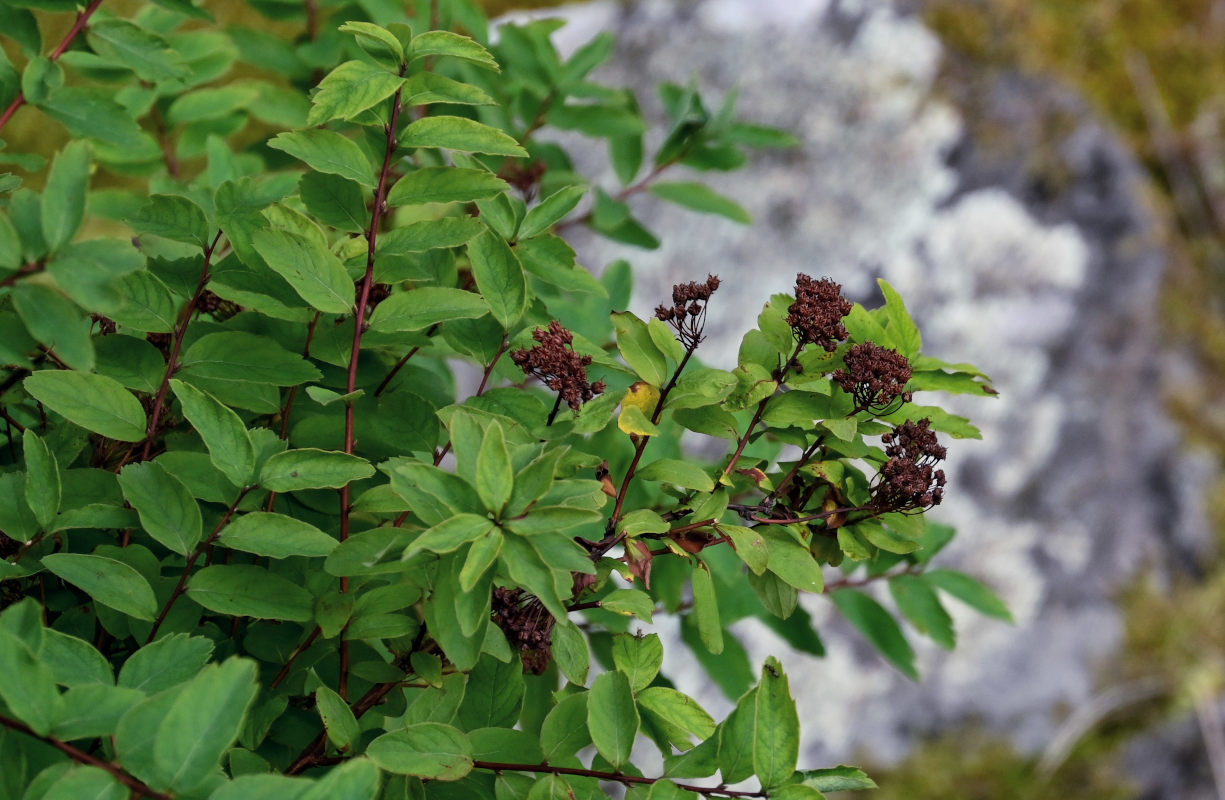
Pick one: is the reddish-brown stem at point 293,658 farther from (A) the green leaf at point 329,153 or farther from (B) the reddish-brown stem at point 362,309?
(A) the green leaf at point 329,153

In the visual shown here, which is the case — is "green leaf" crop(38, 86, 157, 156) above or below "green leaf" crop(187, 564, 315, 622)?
above

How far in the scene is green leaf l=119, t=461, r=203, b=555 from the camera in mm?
724

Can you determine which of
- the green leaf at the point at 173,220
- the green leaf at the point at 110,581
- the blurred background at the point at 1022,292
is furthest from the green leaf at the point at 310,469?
the blurred background at the point at 1022,292

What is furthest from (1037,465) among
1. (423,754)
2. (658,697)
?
(423,754)

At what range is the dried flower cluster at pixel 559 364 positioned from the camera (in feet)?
2.47

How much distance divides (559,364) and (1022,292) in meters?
1.83

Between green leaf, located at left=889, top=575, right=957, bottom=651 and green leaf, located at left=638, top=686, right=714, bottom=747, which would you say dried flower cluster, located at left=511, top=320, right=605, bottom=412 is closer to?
green leaf, located at left=638, top=686, right=714, bottom=747

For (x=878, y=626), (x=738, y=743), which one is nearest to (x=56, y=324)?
(x=738, y=743)

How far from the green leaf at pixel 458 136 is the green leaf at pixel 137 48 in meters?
0.35

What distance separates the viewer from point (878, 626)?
1.26 metres

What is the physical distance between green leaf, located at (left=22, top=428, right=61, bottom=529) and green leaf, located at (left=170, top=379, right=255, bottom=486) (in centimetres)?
10

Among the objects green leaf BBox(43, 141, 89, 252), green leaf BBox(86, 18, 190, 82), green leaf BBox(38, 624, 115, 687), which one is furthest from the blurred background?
green leaf BBox(43, 141, 89, 252)

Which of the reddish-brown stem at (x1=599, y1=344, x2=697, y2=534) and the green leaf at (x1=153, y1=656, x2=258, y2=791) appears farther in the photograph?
the reddish-brown stem at (x1=599, y1=344, x2=697, y2=534)

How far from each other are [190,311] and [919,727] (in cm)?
177
